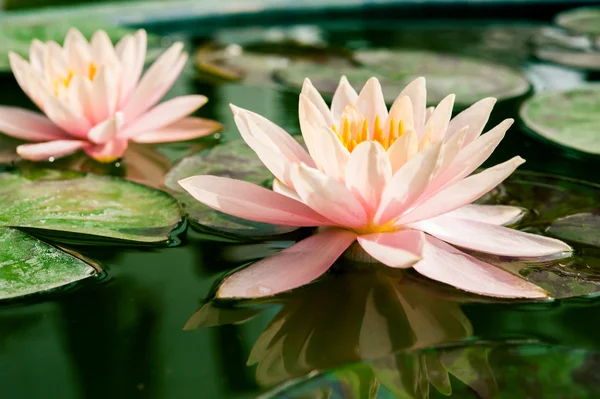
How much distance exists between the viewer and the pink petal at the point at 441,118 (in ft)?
2.72

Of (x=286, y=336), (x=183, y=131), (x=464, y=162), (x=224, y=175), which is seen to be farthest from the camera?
(x=183, y=131)

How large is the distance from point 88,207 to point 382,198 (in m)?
0.47

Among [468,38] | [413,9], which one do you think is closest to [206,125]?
[468,38]

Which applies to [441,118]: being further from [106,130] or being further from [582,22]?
[582,22]

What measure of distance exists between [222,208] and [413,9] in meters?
2.11

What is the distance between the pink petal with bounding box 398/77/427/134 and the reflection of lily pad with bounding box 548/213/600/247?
0.77 ft

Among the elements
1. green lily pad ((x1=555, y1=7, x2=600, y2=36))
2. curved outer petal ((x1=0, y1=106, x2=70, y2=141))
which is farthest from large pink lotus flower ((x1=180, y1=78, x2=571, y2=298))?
green lily pad ((x1=555, y1=7, x2=600, y2=36))

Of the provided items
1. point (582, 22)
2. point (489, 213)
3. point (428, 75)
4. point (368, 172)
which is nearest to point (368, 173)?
point (368, 172)

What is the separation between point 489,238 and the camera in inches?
32.1

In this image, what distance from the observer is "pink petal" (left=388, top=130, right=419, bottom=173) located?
0.77 metres

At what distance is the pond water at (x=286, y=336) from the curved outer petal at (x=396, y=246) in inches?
2.2

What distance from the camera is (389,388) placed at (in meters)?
0.61

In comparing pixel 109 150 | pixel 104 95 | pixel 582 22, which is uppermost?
pixel 104 95

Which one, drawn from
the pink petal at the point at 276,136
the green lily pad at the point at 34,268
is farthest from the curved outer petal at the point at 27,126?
the pink petal at the point at 276,136
